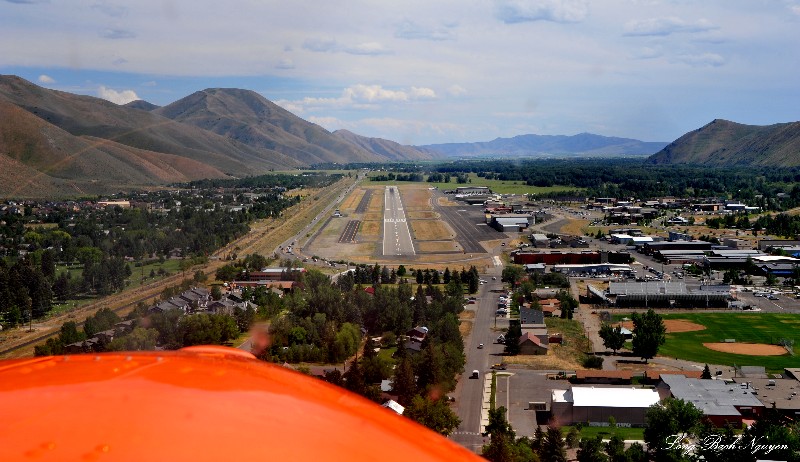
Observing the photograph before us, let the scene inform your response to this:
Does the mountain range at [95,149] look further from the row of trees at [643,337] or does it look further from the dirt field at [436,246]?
the row of trees at [643,337]

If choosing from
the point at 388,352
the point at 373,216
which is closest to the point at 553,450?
the point at 388,352

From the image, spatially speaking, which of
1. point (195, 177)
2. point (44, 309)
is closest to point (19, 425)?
point (44, 309)

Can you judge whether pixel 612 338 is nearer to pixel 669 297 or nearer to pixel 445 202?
pixel 669 297

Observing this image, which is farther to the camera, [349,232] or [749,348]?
[349,232]

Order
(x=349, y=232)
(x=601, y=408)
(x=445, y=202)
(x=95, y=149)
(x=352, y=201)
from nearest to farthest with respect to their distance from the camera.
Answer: (x=601, y=408), (x=349, y=232), (x=445, y=202), (x=352, y=201), (x=95, y=149)

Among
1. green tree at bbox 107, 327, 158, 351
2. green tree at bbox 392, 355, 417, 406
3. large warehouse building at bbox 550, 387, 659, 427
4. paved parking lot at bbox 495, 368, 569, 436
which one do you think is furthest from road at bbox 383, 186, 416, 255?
large warehouse building at bbox 550, 387, 659, 427

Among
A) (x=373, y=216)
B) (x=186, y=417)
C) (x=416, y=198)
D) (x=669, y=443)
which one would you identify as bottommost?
(x=669, y=443)

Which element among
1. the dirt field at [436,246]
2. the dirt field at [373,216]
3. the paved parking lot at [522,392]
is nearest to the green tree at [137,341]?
the paved parking lot at [522,392]

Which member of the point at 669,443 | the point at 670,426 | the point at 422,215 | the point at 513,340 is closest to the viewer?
the point at 669,443
